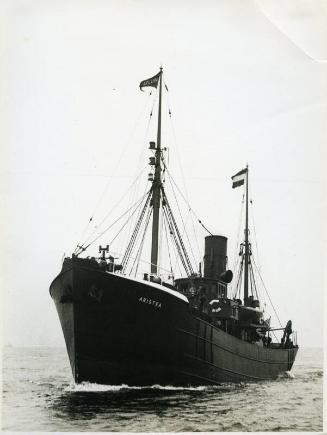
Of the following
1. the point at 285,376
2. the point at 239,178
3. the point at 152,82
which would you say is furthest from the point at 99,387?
the point at 285,376

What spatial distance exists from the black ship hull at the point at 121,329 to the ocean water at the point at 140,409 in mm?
577

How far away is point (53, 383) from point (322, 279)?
12.1 m

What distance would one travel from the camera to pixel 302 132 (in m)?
17.0

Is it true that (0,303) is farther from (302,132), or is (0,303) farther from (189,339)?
(302,132)

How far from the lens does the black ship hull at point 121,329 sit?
715 inches

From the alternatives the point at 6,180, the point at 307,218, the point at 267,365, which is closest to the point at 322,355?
the point at 307,218

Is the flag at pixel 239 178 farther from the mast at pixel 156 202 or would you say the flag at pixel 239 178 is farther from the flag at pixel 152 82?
the flag at pixel 152 82

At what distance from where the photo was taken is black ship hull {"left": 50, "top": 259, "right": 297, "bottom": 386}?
18156mm

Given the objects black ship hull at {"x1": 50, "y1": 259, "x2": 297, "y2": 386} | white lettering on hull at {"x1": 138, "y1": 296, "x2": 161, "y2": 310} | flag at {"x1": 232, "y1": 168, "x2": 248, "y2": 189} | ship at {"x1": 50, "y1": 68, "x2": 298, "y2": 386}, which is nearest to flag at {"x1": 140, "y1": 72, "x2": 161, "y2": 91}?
ship at {"x1": 50, "y1": 68, "x2": 298, "y2": 386}

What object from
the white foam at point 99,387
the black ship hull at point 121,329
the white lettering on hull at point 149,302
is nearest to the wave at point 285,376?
the black ship hull at point 121,329

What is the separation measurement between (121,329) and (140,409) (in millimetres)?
3078

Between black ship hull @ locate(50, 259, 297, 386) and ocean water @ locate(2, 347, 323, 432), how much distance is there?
58 centimetres

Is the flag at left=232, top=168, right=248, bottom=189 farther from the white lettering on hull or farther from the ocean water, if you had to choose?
the ocean water

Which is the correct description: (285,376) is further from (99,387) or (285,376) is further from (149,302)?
(99,387)
